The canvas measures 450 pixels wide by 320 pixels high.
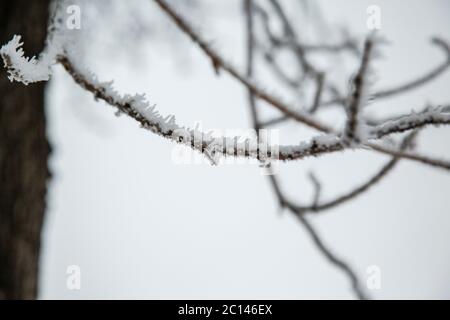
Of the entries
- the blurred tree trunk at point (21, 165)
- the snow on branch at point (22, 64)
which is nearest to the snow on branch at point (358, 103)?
the snow on branch at point (22, 64)

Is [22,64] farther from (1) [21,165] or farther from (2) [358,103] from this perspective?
(1) [21,165]

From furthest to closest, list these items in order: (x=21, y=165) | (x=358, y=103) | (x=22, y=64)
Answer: (x=21, y=165)
(x=22, y=64)
(x=358, y=103)

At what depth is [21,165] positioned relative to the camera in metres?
1.20

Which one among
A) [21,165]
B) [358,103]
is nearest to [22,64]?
[358,103]

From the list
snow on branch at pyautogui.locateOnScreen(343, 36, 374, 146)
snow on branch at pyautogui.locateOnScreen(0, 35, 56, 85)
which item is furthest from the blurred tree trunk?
snow on branch at pyautogui.locateOnScreen(343, 36, 374, 146)

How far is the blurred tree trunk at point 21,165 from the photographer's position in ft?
3.73

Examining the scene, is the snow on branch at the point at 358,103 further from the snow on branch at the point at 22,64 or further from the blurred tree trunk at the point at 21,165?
the blurred tree trunk at the point at 21,165

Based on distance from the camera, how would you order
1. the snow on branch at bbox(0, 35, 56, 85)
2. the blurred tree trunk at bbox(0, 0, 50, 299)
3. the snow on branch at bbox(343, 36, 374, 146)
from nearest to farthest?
the snow on branch at bbox(343, 36, 374, 146), the snow on branch at bbox(0, 35, 56, 85), the blurred tree trunk at bbox(0, 0, 50, 299)

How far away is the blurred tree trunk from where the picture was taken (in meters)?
1.14

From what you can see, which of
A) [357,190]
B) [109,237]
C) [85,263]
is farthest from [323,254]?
[109,237]

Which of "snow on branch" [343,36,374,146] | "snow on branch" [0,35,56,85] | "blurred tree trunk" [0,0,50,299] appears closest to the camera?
"snow on branch" [343,36,374,146]

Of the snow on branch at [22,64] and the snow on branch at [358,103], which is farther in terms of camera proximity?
the snow on branch at [22,64]

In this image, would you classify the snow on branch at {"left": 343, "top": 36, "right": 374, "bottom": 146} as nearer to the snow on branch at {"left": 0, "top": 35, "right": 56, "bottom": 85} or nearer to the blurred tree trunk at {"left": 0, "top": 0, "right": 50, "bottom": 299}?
the snow on branch at {"left": 0, "top": 35, "right": 56, "bottom": 85}
